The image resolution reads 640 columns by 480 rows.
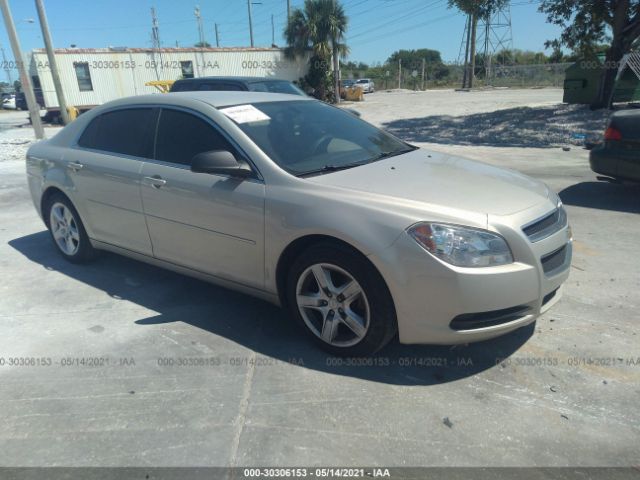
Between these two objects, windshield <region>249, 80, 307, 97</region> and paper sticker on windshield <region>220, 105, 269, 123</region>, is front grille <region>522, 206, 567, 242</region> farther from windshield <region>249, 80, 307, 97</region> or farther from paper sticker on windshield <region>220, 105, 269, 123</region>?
windshield <region>249, 80, 307, 97</region>

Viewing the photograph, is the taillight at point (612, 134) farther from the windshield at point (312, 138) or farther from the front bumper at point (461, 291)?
the front bumper at point (461, 291)

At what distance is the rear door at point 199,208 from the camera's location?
323 cm

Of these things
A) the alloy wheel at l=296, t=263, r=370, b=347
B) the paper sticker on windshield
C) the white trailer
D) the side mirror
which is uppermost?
the white trailer

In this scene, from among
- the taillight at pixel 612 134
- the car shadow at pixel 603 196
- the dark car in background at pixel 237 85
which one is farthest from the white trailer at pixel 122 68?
the taillight at pixel 612 134

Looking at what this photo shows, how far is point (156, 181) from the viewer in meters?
3.68

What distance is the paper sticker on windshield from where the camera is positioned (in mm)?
3463

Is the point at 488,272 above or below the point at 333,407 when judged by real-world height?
above

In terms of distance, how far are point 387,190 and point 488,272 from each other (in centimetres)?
75

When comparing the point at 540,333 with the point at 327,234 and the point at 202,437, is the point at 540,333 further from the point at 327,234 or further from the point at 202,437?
the point at 202,437

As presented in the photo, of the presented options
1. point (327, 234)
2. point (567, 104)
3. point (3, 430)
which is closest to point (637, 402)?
point (327, 234)

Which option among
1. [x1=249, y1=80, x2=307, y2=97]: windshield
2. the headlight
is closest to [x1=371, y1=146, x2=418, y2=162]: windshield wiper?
the headlight

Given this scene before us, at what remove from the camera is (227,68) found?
28844 mm

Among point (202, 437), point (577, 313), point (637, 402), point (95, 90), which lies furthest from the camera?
point (95, 90)

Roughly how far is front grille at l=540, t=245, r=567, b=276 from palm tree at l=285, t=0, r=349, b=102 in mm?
29769
